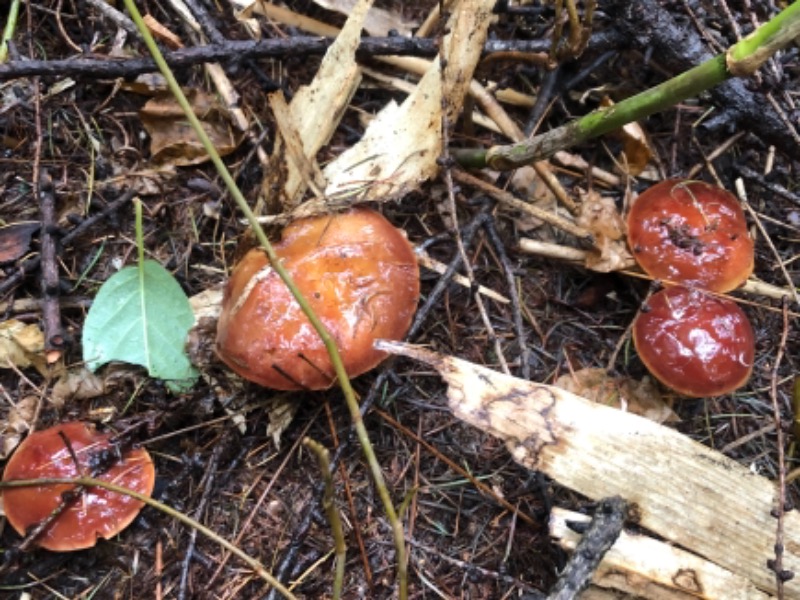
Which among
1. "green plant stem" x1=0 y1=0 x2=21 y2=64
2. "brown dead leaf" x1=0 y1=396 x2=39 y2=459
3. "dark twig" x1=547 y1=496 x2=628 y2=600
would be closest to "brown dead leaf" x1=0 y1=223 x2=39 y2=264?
"brown dead leaf" x1=0 y1=396 x2=39 y2=459

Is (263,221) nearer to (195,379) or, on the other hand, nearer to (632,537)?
(195,379)

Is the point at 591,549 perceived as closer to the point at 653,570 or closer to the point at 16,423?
the point at 653,570

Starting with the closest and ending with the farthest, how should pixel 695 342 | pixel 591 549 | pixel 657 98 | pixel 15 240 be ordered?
pixel 657 98 → pixel 591 549 → pixel 695 342 → pixel 15 240

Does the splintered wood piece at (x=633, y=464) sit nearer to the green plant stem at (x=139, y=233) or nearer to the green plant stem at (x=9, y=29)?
the green plant stem at (x=139, y=233)

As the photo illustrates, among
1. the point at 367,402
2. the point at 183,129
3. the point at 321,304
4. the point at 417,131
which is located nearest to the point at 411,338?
the point at 367,402

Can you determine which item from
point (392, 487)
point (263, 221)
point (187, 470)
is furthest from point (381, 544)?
point (263, 221)

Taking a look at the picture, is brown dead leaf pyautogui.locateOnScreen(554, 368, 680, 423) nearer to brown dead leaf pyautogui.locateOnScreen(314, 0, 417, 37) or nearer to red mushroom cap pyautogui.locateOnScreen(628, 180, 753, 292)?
red mushroom cap pyautogui.locateOnScreen(628, 180, 753, 292)
